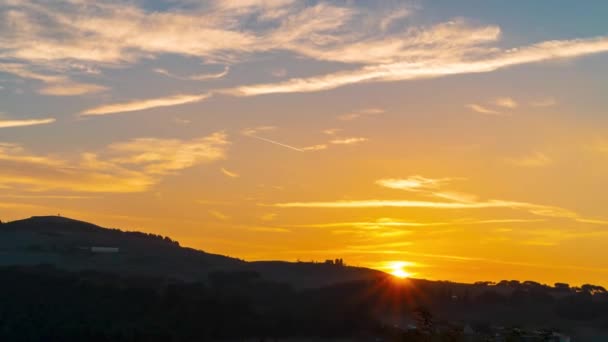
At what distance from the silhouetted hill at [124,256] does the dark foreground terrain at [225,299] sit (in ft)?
0.48

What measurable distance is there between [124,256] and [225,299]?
2179cm

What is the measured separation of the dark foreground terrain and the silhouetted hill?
146 millimetres

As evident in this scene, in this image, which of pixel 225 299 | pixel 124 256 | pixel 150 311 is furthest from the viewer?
pixel 124 256

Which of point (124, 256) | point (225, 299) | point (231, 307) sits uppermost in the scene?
point (124, 256)

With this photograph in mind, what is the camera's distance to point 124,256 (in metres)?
74.8

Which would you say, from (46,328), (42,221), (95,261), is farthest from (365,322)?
(42,221)

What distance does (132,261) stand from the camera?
7188 centimetres

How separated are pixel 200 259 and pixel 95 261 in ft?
33.5

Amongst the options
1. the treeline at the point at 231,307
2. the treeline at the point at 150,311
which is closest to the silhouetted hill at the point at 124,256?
the treeline at the point at 231,307

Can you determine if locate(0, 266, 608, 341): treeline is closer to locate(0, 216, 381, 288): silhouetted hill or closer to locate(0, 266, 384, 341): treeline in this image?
locate(0, 266, 384, 341): treeline

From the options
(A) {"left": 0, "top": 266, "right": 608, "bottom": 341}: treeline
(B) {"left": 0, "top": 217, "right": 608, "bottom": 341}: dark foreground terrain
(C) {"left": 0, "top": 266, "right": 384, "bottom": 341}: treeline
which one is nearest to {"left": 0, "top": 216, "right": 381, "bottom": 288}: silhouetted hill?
(B) {"left": 0, "top": 217, "right": 608, "bottom": 341}: dark foreground terrain

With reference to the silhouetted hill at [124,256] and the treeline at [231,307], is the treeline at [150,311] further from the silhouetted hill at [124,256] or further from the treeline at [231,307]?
the silhouetted hill at [124,256]

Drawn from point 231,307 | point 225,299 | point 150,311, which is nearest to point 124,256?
point 225,299

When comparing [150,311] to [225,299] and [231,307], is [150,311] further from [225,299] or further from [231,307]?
[225,299]
